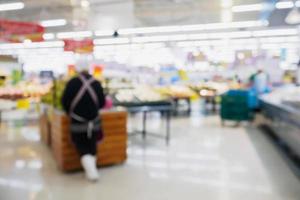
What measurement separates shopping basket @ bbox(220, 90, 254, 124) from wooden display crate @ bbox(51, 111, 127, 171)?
16.0 feet

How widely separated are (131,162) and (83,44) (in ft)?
22.4

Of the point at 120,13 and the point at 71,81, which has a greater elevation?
the point at 120,13

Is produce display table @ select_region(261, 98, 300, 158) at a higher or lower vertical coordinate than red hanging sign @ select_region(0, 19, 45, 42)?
lower

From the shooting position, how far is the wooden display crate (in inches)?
180

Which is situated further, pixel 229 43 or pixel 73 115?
pixel 229 43

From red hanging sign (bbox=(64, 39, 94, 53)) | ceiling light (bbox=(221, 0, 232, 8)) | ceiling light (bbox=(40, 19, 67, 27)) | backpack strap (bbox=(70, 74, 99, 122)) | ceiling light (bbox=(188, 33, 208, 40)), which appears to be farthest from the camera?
ceiling light (bbox=(188, 33, 208, 40))

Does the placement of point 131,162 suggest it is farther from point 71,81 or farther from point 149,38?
point 149,38

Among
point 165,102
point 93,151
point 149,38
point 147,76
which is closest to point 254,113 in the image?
point 165,102

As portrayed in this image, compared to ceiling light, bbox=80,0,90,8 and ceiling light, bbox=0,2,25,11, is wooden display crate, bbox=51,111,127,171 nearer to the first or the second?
ceiling light, bbox=80,0,90,8

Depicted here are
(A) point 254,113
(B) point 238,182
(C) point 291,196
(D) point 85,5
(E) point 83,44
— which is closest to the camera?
(C) point 291,196

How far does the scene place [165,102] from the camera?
6.64 metres

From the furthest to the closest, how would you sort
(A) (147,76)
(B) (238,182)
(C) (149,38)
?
(C) (149,38) < (A) (147,76) < (B) (238,182)

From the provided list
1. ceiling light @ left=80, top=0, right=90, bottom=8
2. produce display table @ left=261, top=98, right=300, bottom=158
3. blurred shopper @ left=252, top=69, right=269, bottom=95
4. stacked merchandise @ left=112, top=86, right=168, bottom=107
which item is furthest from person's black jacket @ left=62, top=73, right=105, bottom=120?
ceiling light @ left=80, top=0, right=90, bottom=8

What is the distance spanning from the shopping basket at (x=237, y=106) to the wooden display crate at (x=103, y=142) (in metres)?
4.87
